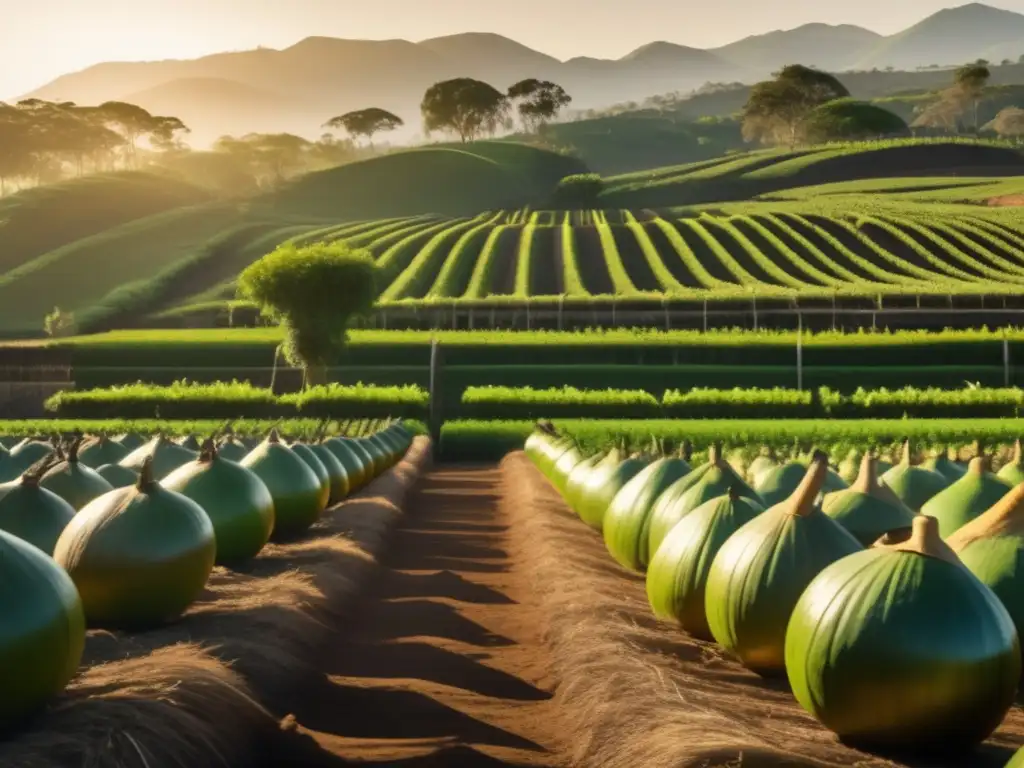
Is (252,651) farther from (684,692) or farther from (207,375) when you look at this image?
(207,375)

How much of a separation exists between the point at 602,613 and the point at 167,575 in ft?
11.7

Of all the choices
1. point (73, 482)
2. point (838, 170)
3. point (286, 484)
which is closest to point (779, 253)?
point (838, 170)

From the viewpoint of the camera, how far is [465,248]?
10369 centimetres

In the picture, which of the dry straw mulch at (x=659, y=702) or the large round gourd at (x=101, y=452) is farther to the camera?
the large round gourd at (x=101, y=452)

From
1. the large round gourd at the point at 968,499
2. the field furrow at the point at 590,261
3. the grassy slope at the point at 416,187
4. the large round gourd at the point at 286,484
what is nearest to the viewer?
the large round gourd at the point at 968,499

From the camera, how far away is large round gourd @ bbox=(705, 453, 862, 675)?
30.2 ft

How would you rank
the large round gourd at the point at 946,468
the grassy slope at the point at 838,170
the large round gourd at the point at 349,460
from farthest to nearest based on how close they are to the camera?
the grassy slope at the point at 838,170
the large round gourd at the point at 349,460
the large round gourd at the point at 946,468

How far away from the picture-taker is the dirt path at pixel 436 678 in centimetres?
961

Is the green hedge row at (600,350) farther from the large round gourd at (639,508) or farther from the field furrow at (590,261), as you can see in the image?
the large round gourd at (639,508)

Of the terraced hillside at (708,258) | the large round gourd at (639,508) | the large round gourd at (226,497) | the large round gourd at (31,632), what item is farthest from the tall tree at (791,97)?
the large round gourd at (31,632)

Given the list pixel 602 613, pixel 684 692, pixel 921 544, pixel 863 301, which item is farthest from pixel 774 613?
pixel 863 301

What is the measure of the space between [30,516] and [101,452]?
27.6 ft

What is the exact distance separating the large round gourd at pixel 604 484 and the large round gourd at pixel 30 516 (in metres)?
7.17

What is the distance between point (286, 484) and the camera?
18.2 metres
